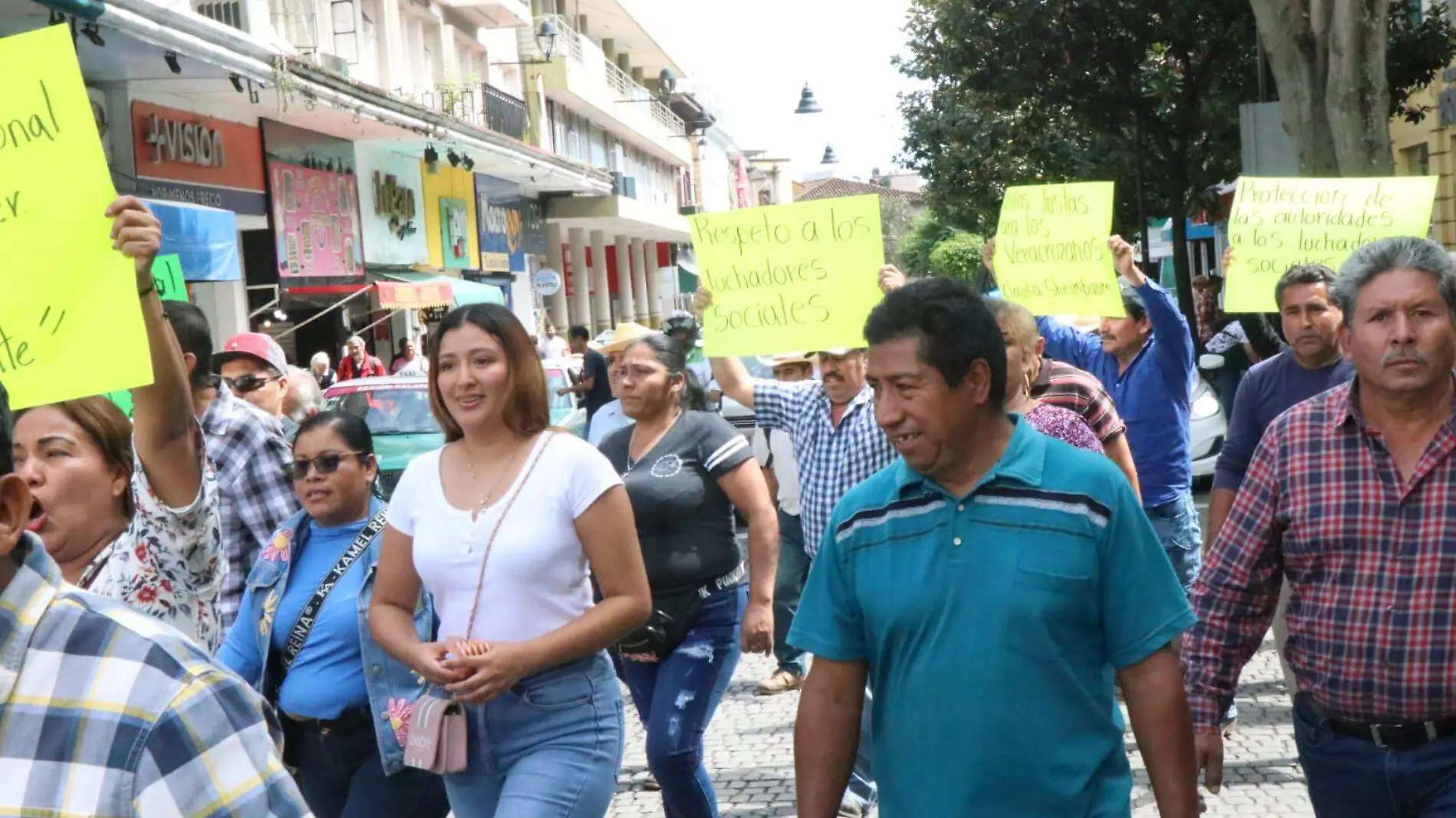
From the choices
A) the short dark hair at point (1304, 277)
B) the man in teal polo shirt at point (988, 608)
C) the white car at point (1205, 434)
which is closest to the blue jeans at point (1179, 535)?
the short dark hair at point (1304, 277)

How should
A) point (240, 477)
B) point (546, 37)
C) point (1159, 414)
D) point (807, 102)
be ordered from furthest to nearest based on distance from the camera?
1. point (807, 102)
2. point (546, 37)
3. point (1159, 414)
4. point (240, 477)

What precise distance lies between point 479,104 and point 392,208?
231 inches

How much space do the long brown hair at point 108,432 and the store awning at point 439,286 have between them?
66.8 ft

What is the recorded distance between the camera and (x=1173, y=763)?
3104 mm

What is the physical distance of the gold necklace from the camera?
13.1 ft

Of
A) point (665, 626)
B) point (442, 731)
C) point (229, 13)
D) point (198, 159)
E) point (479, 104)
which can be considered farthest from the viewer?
point (479, 104)

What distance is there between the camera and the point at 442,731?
153 inches

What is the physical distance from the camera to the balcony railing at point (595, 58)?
39.4 m

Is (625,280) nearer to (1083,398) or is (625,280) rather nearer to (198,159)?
(198,159)

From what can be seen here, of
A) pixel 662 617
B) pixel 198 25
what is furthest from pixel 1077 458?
pixel 198 25

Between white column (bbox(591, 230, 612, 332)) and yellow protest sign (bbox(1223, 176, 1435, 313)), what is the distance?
43802mm

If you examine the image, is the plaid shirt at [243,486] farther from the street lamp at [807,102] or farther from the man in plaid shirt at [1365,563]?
the street lamp at [807,102]

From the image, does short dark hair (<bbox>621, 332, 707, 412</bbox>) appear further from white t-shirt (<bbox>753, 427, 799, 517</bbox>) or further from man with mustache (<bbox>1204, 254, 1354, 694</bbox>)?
white t-shirt (<bbox>753, 427, 799, 517</bbox>)

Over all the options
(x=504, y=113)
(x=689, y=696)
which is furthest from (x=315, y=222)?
(x=689, y=696)
